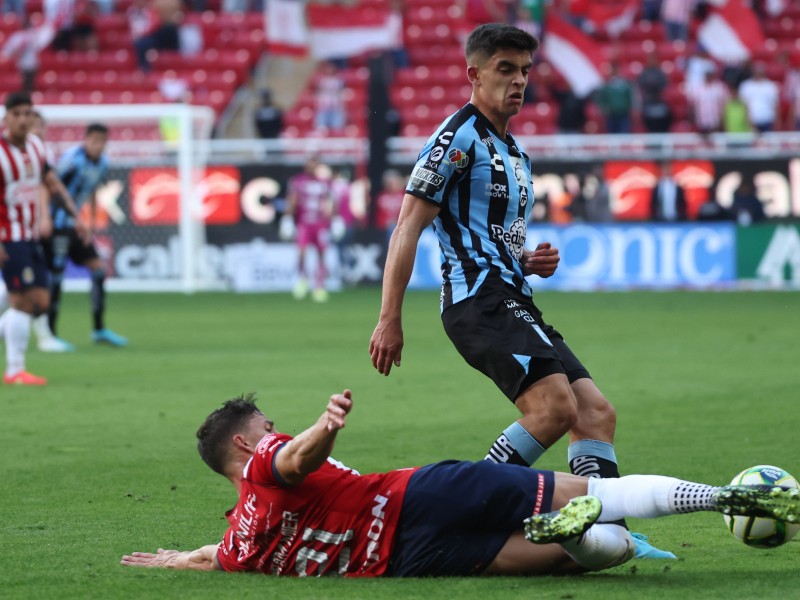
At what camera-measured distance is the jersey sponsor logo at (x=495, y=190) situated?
18.4 feet

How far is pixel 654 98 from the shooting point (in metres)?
25.6

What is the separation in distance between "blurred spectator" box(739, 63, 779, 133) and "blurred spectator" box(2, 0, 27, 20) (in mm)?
15450

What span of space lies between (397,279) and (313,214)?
18.3m

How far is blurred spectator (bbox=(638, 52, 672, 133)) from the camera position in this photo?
82.9ft

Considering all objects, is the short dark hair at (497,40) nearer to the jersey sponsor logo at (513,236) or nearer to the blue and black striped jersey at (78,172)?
the jersey sponsor logo at (513,236)

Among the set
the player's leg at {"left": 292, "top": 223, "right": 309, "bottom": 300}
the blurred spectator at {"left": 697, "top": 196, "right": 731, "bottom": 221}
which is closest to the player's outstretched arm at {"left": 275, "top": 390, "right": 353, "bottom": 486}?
the player's leg at {"left": 292, "top": 223, "right": 309, "bottom": 300}

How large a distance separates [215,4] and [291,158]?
23.7 feet

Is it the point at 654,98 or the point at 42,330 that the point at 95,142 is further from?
the point at 654,98

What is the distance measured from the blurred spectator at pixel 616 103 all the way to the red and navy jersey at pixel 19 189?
1457 cm

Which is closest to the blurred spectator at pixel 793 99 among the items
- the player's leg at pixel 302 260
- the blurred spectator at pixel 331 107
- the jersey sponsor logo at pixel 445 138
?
the blurred spectator at pixel 331 107

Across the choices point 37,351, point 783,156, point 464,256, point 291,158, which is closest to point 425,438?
point 464,256

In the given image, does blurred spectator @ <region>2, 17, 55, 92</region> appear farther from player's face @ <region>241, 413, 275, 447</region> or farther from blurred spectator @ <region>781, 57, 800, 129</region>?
player's face @ <region>241, 413, 275, 447</region>

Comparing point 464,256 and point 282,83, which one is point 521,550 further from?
point 282,83

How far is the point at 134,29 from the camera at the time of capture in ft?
101
